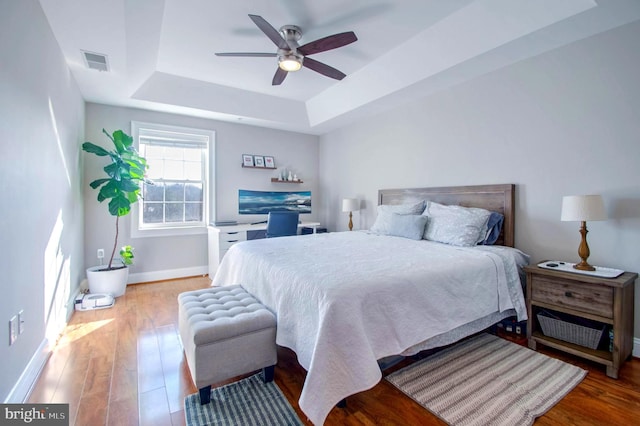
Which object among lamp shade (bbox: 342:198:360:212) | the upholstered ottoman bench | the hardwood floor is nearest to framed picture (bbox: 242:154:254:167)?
lamp shade (bbox: 342:198:360:212)

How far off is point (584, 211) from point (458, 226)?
3.09 feet

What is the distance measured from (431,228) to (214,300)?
2235 mm

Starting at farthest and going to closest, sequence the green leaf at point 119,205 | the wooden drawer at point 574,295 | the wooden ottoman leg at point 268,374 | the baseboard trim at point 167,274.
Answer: the baseboard trim at point 167,274
the green leaf at point 119,205
the wooden drawer at point 574,295
the wooden ottoman leg at point 268,374

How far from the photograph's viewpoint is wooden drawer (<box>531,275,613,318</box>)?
2.01 meters

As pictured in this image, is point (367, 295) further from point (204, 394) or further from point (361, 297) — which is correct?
point (204, 394)

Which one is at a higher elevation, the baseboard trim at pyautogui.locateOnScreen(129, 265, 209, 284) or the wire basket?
the wire basket

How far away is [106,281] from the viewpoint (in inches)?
138

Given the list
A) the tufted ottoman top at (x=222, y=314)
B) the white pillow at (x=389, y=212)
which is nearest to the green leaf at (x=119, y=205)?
the tufted ottoman top at (x=222, y=314)

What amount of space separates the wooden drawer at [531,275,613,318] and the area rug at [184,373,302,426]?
204 centimetres

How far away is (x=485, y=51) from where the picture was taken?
102 inches

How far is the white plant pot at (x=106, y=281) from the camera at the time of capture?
11.4ft

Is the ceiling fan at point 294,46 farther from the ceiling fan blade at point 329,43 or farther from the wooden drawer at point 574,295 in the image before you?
the wooden drawer at point 574,295

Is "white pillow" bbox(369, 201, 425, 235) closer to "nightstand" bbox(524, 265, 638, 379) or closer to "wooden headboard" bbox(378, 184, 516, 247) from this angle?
"wooden headboard" bbox(378, 184, 516, 247)

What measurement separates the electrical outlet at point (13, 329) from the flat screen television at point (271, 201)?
3352 millimetres
